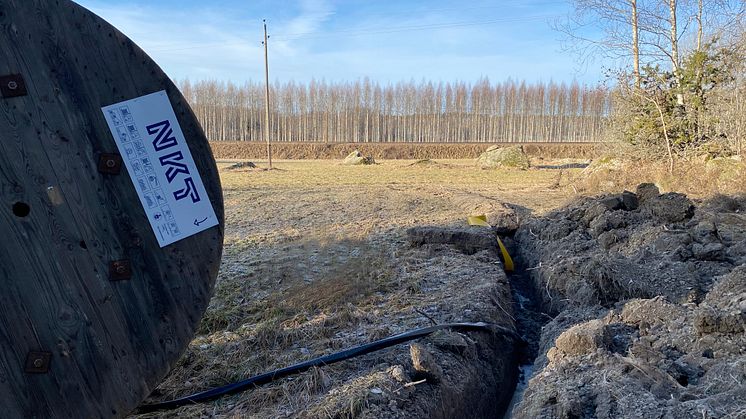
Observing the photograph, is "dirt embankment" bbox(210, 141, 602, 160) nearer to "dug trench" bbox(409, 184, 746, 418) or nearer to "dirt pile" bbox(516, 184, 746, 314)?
"dirt pile" bbox(516, 184, 746, 314)

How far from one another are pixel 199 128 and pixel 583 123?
5519 cm

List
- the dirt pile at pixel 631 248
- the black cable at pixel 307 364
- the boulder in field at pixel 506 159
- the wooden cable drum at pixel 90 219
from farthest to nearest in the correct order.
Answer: the boulder in field at pixel 506 159 → the dirt pile at pixel 631 248 → the black cable at pixel 307 364 → the wooden cable drum at pixel 90 219

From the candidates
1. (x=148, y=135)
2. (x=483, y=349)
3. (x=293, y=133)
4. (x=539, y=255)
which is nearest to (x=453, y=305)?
(x=483, y=349)

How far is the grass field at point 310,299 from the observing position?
3047mm

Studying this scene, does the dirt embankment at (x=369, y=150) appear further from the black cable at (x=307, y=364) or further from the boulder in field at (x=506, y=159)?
the black cable at (x=307, y=364)

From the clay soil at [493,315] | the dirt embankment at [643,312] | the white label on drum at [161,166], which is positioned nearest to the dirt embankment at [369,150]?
the clay soil at [493,315]

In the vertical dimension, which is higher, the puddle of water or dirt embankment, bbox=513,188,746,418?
dirt embankment, bbox=513,188,746,418

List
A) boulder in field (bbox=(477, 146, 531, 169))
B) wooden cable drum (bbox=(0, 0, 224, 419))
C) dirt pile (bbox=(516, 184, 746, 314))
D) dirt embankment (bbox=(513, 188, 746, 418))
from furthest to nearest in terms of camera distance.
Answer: boulder in field (bbox=(477, 146, 531, 169)), dirt pile (bbox=(516, 184, 746, 314)), dirt embankment (bbox=(513, 188, 746, 418)), wooden cable drum (bbox=(0, 0, 224, 419))

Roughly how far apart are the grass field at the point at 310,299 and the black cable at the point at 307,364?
56 millimetres

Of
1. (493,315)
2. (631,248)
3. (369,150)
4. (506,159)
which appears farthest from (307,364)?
(369,150)

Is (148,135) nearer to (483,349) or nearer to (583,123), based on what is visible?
(483,349)

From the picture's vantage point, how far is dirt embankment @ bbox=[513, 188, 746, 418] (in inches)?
106

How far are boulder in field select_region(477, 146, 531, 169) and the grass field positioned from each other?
40.3ft

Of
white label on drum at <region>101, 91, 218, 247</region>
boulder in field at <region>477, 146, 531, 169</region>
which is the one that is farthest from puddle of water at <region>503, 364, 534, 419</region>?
boulder in field at <region>477, 146, 531, 169</region>
